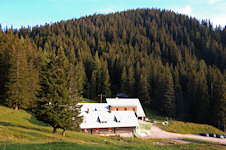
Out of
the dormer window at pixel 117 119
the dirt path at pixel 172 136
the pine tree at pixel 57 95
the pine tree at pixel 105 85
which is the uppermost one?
the pine tree at pixel 105 85

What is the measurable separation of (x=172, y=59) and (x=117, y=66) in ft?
177

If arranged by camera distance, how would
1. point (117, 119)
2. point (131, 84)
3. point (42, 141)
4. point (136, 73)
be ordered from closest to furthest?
point (42, 141), point (117, 119), point (131, 84), point (136, 73)

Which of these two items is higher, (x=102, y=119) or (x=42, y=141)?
(x=42, y=141)

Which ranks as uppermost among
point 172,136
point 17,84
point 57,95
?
point 17,84

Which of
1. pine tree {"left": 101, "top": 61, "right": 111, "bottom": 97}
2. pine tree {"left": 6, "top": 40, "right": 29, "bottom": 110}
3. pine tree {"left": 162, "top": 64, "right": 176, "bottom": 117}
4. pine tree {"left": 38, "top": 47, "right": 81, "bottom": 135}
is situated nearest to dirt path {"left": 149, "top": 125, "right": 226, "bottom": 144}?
pine tree {"left": 162, "top": 64, "right": 176, "bottom": 117}

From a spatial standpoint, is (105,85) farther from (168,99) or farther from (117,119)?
(117,119)

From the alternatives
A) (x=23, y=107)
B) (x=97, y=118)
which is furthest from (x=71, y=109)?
(x=23, y=107)

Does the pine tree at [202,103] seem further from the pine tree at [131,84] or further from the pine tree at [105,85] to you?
the pine tree at [105,85]

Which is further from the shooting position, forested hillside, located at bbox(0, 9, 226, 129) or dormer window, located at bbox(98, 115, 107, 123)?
forested hillside, located at bbox(0, 9, 226, 129)

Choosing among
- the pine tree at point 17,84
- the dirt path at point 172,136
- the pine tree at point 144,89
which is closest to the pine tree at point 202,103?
the pine tree at point 144,89

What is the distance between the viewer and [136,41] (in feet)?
524

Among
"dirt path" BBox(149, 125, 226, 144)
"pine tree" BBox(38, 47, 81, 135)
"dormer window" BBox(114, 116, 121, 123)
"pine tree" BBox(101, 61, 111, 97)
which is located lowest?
"dirt path" BBox(149, 125, 226, 144)

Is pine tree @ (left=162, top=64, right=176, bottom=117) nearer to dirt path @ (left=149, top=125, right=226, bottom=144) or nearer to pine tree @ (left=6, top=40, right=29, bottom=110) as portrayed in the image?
dirt path @ (left=149, top=125, right=226, bottom=144)

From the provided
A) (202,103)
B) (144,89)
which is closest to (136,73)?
(144,89)
